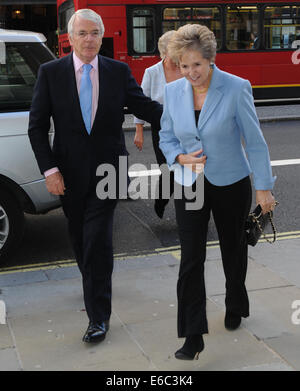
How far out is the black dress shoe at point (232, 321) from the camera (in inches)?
156

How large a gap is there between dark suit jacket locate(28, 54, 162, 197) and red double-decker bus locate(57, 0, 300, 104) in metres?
12.4

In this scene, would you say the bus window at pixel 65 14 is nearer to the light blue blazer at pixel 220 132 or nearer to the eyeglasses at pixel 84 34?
the eyeglasses at pixel 84 34

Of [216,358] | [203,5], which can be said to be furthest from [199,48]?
[203,5]

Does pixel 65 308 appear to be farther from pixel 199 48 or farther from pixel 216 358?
pixel 199 48

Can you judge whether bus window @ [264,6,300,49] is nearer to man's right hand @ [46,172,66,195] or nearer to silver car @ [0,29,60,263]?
silver car @ [0,29,60,263]

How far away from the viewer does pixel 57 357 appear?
3.67 metres

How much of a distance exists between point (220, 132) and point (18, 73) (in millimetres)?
2405

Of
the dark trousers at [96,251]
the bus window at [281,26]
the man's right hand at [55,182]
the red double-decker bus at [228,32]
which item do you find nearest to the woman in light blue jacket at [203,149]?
the dark trousers at [96,251]

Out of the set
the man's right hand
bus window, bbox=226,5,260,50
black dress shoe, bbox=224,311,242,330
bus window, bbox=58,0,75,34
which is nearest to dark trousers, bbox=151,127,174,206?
the man's right hand

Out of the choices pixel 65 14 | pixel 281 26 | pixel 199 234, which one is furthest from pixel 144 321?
pixel 281 26

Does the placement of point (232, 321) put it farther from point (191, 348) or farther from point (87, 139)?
point (87, 139)

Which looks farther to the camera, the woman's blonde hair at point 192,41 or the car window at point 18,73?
the car window at point 18,73

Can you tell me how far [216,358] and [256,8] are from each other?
14771 mm

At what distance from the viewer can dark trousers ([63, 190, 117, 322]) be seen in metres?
3.92
